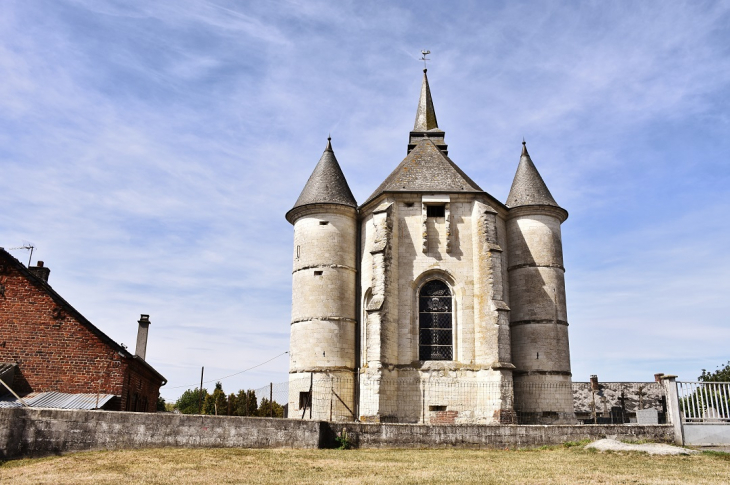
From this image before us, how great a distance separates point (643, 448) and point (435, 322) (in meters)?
9.24

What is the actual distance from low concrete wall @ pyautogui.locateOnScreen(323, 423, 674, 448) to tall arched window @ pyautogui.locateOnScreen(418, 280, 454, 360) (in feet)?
20.1

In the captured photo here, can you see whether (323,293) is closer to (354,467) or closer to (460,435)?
(460,435)

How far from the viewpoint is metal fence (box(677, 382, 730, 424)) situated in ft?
50.1

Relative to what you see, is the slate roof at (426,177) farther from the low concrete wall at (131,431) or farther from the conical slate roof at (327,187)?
the low concrete wall at (131,431)

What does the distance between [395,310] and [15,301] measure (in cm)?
1187

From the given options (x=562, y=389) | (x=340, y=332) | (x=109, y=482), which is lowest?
(x=109, y=482)

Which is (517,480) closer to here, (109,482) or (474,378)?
(109,482)

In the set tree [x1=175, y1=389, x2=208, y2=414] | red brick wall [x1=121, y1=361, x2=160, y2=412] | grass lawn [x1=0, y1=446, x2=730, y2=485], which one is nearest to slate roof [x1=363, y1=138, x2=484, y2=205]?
red brick wall [x1=121, y1=361, x2=160, y2=412]

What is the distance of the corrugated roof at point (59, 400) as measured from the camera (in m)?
14.5

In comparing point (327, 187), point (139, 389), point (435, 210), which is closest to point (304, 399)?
point (139, 389)

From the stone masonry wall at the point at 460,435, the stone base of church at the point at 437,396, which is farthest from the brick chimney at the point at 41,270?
the stone masonry wall at the point at 460,435

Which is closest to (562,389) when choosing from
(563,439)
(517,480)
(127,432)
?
(563,439)

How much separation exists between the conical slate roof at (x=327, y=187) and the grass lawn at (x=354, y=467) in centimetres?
1169

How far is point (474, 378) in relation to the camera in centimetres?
2094
